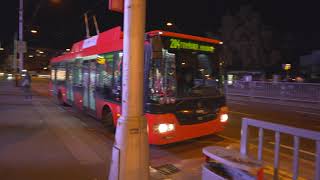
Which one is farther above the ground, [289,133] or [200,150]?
[289,133]

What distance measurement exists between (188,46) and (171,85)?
1199 mm

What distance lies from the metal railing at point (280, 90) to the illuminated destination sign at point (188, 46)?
1253 cm

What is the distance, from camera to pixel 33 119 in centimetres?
1295

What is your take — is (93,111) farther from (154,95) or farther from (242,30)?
(242,30)

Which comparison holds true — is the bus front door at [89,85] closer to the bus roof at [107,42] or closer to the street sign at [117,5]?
the bus roof at [107,42]

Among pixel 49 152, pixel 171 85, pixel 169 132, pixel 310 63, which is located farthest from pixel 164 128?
pixel 310 63

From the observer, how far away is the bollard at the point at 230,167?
14.3 feet

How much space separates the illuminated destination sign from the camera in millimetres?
8273

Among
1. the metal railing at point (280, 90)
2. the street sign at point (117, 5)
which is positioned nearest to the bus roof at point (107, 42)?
the street sign at point (117, 5)

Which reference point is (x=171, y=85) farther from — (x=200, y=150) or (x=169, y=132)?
(x=200, y=150)

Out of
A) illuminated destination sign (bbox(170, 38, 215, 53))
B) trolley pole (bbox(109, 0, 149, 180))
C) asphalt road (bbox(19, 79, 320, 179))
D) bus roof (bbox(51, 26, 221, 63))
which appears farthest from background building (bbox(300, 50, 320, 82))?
Result: trolley pole (bbox(109, 0, 149, 180))

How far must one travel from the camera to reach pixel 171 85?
802cm

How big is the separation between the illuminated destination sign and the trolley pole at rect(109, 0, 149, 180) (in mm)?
3059

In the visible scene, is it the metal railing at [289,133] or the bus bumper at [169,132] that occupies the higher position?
the metal railing at [289,133]
